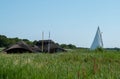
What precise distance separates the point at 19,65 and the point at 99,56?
9.73 metres

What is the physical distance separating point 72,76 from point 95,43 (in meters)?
33.4

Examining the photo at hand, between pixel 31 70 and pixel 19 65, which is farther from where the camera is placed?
pixel 19 65

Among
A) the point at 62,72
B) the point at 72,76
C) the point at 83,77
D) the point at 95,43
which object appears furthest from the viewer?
the point at 95,43

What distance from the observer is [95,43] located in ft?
131

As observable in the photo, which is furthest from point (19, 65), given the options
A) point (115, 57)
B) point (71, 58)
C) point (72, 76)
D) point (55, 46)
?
point (55, 46)

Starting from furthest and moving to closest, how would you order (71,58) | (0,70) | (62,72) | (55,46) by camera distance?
(55,46) → (71,58) → (0,70) → (62,72)

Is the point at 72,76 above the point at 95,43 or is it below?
below

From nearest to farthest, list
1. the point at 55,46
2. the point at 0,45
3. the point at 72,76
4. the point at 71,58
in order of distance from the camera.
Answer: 1. the point at 72,76
2. the point at 71,58
3. the point at 55,46
4. the point at 0,45

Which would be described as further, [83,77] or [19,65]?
[19,65]

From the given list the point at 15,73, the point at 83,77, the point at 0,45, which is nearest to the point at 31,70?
the point at 15,73

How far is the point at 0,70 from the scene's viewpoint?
843cm

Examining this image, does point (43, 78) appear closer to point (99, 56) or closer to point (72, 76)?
point (72, 76)

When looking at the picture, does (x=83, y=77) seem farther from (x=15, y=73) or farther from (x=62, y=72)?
(x=15, y=73)

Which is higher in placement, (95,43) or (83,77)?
(95,43)
